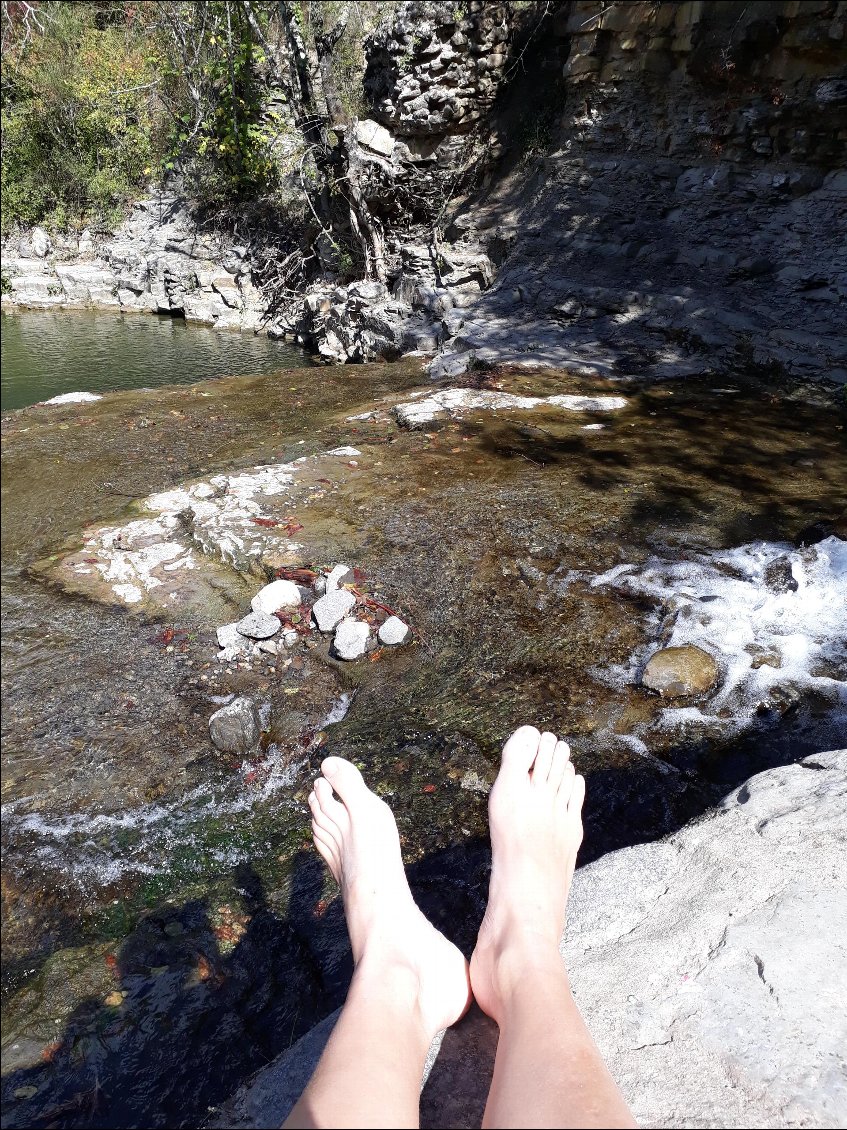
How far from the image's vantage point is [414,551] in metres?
2.92

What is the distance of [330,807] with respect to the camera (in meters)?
1.61

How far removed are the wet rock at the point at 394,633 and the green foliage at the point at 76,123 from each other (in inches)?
136

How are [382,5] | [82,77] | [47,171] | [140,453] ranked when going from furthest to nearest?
1. [382,5]
2. [82,77]
3. [47,171]
4. [140,453]

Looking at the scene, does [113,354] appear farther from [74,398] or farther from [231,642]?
[231,642]

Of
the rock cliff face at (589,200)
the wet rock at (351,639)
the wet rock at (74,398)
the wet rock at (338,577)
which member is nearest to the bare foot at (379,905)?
the wet rock at (351,639)

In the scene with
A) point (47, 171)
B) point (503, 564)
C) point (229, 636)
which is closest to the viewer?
point (229, 636)

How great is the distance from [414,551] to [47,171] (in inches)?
209

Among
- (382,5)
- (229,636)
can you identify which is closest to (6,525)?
(229,636)

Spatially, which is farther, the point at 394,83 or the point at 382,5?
the point at 382,5

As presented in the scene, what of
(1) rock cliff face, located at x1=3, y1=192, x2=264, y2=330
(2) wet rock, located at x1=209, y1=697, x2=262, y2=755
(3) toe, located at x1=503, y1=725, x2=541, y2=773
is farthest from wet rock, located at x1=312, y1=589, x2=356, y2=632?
(1) rock cliff face, located at x1=3, y1=192, x2=264, y2=330

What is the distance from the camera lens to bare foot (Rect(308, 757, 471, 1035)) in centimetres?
122

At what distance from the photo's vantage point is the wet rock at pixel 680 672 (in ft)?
7.43

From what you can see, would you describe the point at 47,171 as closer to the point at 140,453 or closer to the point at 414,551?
the point at 140,453

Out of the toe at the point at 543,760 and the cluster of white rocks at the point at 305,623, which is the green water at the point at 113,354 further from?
the toe at the point at 543,760
